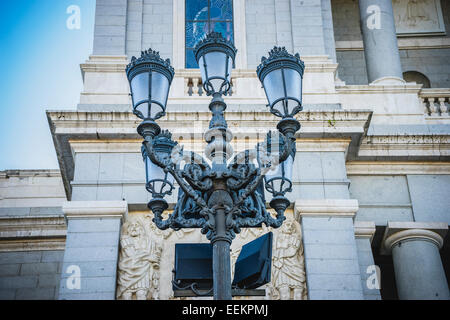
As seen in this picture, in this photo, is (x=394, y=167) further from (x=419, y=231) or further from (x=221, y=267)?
(x=221, y=267)

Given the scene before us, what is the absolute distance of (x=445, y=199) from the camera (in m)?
14.2

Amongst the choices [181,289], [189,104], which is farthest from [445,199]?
[181,289]

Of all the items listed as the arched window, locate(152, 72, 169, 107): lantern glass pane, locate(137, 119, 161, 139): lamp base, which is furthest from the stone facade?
locate(152, 72, 169, 107): lantern glass pane

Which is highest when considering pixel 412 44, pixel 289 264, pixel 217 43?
pixel 412 44

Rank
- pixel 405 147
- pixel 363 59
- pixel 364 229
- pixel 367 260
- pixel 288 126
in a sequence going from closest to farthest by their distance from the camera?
pixel 288 126 < pixel 367 260 < pixel 364 229 < pixel 405 147 < pixel 363 59

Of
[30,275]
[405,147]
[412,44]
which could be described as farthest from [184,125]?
[412,44]

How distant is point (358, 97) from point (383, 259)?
11.2 feet

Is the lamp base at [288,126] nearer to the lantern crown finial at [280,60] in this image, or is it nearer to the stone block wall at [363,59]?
the lantern crown finial at [280,60]

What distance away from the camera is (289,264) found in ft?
40.8

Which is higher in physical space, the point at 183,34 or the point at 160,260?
the point at 183,34

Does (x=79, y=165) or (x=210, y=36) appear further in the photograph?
(x=79, y=165)

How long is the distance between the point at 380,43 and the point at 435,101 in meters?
2.04

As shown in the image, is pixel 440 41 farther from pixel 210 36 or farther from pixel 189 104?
pixel 210 36

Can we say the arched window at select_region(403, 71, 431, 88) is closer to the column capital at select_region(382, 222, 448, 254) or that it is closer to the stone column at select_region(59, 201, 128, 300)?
the column capital at select_region(382, 222, 448, 254)
